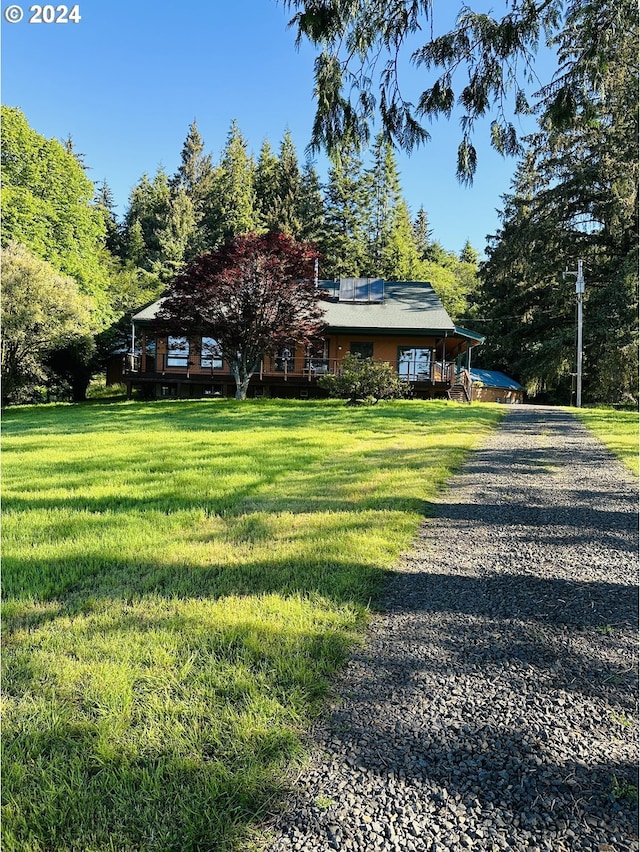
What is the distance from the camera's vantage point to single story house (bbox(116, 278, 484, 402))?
20.1 metres

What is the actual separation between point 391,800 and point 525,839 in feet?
1.16

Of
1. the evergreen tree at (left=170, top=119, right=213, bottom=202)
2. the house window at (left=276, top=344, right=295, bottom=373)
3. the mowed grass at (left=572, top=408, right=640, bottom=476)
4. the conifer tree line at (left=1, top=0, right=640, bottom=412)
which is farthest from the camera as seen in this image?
the evergreen tree at (left=170, top=119, right=213, bottom=202)

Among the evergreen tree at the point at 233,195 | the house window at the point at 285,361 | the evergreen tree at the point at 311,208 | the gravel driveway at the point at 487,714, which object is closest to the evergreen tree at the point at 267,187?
the evergreen tree at the point at 233,195

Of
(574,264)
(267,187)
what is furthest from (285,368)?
(267,187)

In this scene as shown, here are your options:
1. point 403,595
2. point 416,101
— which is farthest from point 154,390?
point 403,595

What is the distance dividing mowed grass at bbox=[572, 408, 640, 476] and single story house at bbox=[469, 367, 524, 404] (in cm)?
1790

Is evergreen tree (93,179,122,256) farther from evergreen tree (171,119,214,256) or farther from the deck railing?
the deck railing

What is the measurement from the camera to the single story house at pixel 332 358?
20109mm

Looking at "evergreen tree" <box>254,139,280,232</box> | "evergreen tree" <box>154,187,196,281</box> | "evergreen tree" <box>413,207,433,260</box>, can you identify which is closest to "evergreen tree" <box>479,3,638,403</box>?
"evergreen tree" <box>254,139,280,232</box>

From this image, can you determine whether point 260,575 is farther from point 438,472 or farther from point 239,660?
point 438,472

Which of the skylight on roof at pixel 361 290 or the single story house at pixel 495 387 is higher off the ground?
the skylight on roof at pixel 361 290

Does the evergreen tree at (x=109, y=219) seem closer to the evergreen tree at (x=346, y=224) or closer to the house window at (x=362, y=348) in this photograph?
the evergreen tree at (x=346, y=224)

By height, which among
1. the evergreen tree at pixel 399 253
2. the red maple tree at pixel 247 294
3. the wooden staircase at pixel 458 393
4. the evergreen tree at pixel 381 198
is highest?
the evergreen tree at pixel 381 198

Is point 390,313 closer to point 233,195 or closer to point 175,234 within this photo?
point 233,195
